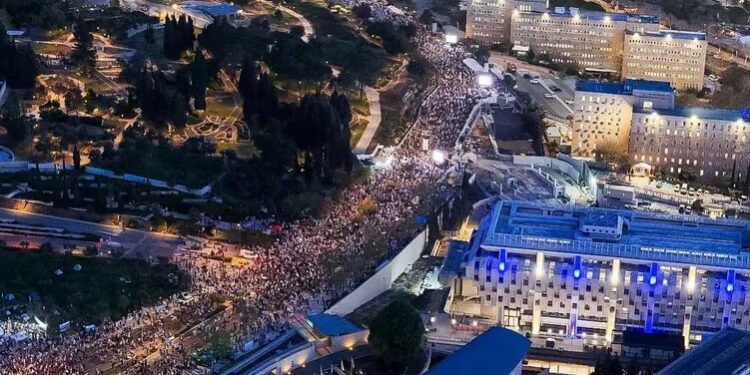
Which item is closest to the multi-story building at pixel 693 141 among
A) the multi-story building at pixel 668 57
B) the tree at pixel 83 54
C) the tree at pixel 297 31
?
the multi-story building at pixel 668 57

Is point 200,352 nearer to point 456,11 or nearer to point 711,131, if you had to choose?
point 711,131

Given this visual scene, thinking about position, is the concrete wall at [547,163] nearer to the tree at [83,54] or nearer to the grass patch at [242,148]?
the grass patch at [242,148]

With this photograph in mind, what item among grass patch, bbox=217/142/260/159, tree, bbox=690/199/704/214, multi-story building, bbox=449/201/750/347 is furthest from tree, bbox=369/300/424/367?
tree, bbox=690/199/704/214

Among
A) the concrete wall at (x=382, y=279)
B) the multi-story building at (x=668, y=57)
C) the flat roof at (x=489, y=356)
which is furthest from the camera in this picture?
the multi-story building at (x=668, y=57)

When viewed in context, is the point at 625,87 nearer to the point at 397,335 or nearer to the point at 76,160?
the point at 76,160

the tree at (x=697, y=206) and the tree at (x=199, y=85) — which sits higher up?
the tree at (x=199, y=85)

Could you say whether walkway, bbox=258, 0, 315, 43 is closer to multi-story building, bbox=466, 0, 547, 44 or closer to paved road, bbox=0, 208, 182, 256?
multi-story building, bbox=466, 0, 547, 44
